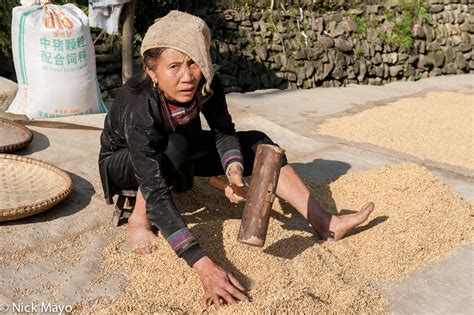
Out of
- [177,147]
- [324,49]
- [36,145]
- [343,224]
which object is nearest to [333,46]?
[324,49]

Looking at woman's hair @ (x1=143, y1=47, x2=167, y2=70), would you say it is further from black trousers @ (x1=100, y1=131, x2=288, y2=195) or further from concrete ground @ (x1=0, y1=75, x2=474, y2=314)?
concrete ground @ (x1=0, y1=75, x2=474, y2=314)

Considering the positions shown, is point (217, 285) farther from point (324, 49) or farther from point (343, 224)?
point (324, 49)

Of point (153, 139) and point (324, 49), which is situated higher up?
point (153, 139)

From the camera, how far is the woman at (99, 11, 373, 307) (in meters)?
2.25

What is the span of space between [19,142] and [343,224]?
2.05 meters

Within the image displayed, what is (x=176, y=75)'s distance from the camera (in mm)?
2334

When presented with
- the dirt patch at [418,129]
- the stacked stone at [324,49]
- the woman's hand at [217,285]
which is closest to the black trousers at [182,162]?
the woman's hand at [217,285]

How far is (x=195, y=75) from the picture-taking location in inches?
92.0

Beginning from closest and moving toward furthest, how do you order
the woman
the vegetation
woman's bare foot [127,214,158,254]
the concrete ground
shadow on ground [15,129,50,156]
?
the woman → the concrete ground → woman's bare foot [127,214,158,254] → shadow on ground [15,129,50,156] → the vegetation

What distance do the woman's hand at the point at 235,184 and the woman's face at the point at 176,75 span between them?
0.40 m

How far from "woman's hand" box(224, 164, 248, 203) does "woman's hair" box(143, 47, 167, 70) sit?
0.58 metres

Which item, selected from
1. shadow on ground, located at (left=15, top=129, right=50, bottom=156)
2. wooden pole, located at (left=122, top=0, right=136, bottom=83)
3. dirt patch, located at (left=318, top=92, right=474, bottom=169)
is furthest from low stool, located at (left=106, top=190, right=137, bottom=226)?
wooden pole, located at (left=122, top=0, right=136, bottom=83)

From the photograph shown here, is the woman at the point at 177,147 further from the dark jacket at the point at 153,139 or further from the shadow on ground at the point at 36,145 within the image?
the shadow on ground at the point at 36,145

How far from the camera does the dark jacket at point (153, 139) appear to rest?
227 centimetres
